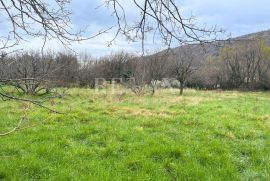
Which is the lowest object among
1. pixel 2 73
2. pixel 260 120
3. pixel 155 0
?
pixel 260 120

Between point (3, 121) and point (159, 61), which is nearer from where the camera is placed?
point (3, 121)

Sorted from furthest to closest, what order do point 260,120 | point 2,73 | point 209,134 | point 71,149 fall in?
1. point 260,120
2. point 209,134
3. point 71,149
4. point 2,73

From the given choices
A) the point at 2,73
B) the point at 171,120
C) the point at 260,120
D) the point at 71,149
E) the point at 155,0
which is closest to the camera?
the point at 155,0

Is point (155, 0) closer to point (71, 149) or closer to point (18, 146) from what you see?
point (71, 149)

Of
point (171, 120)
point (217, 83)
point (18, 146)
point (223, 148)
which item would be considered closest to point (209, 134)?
point (223, 148)

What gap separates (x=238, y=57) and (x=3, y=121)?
155 feet

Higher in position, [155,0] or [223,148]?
[155,0]

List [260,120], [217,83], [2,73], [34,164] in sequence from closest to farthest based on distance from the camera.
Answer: [2,73] → [34,164] → [260,120] → [217,83]

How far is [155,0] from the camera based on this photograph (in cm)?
409

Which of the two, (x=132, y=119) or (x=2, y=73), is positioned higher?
(x=2, y=73)

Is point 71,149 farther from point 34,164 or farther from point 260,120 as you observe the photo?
point 260,120

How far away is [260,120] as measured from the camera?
13.2m

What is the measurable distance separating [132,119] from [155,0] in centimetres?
835

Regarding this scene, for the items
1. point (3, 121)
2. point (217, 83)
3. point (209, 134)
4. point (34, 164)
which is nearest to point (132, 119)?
point (209, 134)
